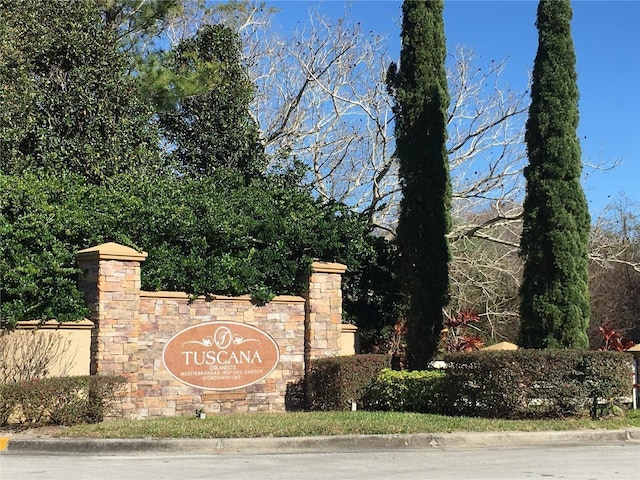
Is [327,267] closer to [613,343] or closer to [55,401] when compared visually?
[55,401]

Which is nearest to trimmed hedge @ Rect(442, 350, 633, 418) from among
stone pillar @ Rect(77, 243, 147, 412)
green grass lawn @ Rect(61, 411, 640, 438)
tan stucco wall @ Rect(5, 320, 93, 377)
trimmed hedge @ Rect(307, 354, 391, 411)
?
green grass lawn @ Rect(61, 411, 640, 438)

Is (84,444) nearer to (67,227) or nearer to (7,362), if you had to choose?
(7,362)

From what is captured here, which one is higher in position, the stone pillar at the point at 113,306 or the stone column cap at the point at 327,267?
the stone column cap at the point at 327,267

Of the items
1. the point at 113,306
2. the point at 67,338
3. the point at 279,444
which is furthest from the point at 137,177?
the point at 279,444

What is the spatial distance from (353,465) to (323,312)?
7.42m

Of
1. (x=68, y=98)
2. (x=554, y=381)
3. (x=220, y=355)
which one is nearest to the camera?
(x=554, y=381)

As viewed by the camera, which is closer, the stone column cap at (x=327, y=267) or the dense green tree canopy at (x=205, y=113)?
the stone column cap at (x=327, y=267)

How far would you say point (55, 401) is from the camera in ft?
38.5

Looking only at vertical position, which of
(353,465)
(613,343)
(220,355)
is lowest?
(353,465)

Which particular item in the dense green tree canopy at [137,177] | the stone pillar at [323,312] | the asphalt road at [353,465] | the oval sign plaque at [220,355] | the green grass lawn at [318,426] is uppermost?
the dense green tree canopy at [137,177]

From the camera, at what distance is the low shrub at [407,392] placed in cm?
1375

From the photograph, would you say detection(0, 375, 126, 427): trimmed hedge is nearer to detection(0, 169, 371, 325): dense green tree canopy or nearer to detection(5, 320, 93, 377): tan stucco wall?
detection(5, 320, 93, 377): tan stucco wall

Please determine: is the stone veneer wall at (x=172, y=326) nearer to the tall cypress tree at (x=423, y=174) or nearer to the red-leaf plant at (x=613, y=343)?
the tall cypress tree at (x=423, y=174)

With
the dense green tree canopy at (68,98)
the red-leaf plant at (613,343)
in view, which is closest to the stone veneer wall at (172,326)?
the dense green tree canopy at (68,98)
